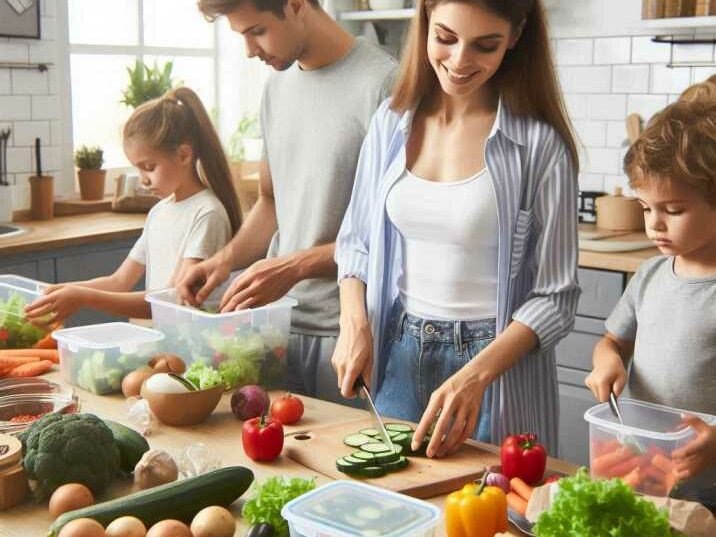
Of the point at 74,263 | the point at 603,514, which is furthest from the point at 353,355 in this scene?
the point at 74,263

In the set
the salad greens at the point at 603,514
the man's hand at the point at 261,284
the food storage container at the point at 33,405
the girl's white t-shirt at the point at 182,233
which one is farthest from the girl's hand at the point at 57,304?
the salad greens at the point at 603,514

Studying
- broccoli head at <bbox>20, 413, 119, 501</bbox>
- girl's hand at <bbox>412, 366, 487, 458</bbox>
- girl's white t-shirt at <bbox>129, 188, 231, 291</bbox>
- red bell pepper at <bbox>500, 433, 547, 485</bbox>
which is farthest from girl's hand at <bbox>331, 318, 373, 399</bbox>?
girl's white t-shirt at <bbox>129, 188, 231, 291</bbox>

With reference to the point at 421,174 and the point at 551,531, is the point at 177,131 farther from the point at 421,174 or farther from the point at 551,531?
the point at 551,531

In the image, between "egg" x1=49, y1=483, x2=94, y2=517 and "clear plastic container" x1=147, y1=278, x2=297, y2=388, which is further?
"clear plastic container" x1=147, y1=278, x2=297, y2=388

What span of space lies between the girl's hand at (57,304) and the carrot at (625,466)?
1465 millimetres

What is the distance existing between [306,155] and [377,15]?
8.25 feet

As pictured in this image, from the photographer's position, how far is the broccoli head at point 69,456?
158 centimetres

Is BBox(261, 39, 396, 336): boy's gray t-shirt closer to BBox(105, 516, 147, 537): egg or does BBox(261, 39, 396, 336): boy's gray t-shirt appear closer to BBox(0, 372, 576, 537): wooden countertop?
BBox(0, 372, 576, 537): wooden countertop

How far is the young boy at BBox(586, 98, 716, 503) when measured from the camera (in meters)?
1.79

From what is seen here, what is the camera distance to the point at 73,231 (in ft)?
13.3

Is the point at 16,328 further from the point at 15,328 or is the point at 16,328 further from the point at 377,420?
the point at 377,420

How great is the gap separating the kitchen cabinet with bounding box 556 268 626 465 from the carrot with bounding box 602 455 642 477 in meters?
2.21

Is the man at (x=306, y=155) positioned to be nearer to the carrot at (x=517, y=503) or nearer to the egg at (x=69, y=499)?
the egg at (x=69, y=499)

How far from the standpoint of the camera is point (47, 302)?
8.04ft
